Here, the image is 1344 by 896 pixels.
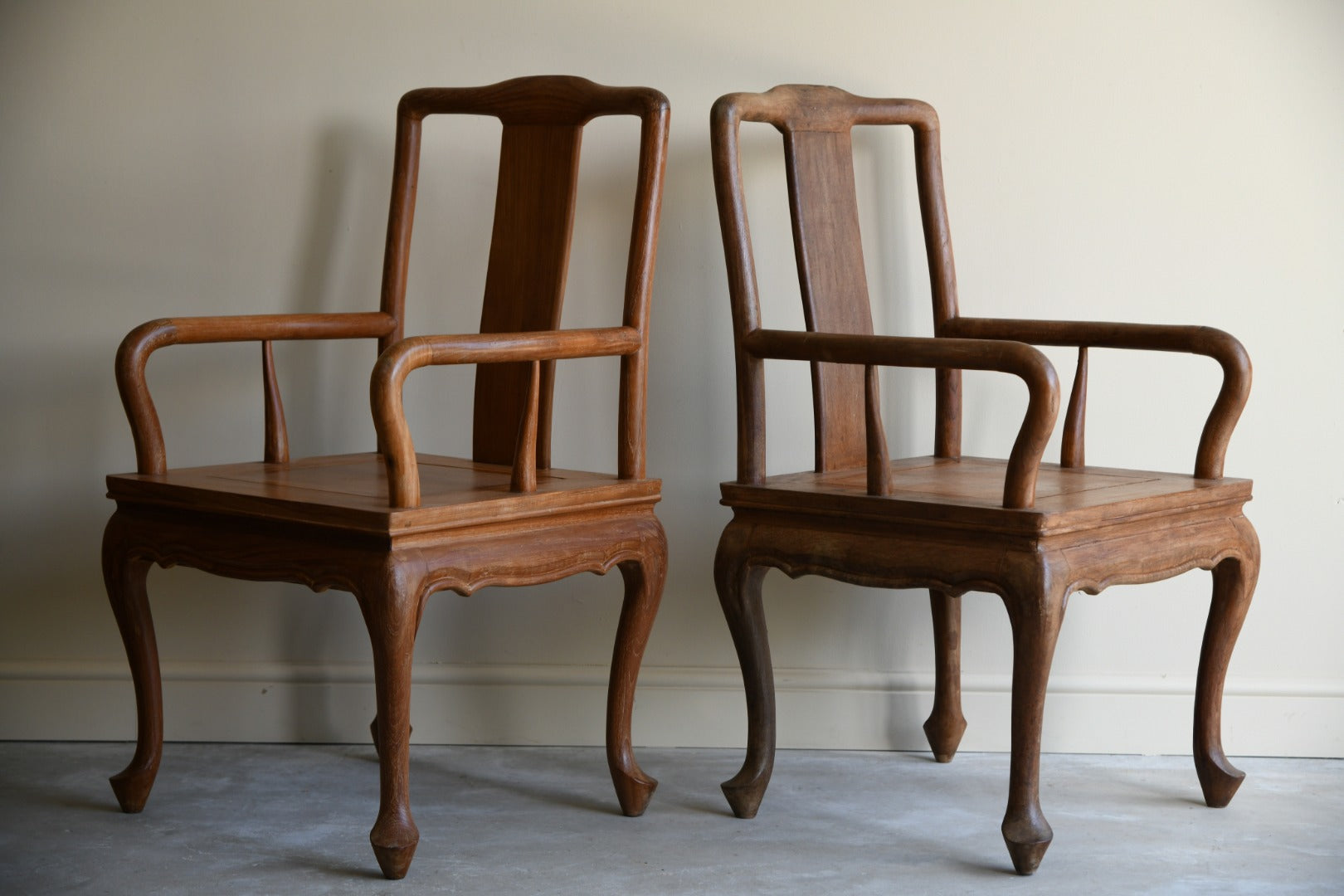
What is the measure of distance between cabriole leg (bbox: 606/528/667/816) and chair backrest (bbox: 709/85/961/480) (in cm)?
20

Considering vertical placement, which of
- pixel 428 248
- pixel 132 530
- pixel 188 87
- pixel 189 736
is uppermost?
pixel 188 87

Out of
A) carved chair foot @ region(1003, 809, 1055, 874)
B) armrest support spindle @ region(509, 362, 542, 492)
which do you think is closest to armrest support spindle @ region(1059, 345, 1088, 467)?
carved chair foot @ region(1003, 809, 1055, 874)

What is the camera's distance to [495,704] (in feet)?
8.30

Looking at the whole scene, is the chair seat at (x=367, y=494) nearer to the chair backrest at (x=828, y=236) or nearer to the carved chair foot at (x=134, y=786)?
the chair backrest at (x=828, y=236)

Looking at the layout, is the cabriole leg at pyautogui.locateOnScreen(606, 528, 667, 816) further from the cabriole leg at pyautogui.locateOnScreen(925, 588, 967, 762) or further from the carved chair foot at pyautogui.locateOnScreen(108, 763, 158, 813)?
the carved chair foot at pyautogui.locateOnScreen(108, 763, 158, 813)

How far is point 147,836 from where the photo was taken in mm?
2033

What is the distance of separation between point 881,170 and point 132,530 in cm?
133

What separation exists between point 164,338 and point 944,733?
1.38 meters

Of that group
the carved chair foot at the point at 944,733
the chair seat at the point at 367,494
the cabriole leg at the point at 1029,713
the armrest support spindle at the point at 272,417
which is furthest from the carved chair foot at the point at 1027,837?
the armrest support spindle at the point at 272,417

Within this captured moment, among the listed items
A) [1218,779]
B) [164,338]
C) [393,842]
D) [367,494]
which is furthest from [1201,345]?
[164,338]

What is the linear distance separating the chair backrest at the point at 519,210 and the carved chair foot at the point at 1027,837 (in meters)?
0.85

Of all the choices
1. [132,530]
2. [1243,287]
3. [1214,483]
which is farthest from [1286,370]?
[132,530]

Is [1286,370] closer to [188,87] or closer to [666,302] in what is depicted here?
[666,302]

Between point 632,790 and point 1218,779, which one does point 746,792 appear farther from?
point 1218,779
